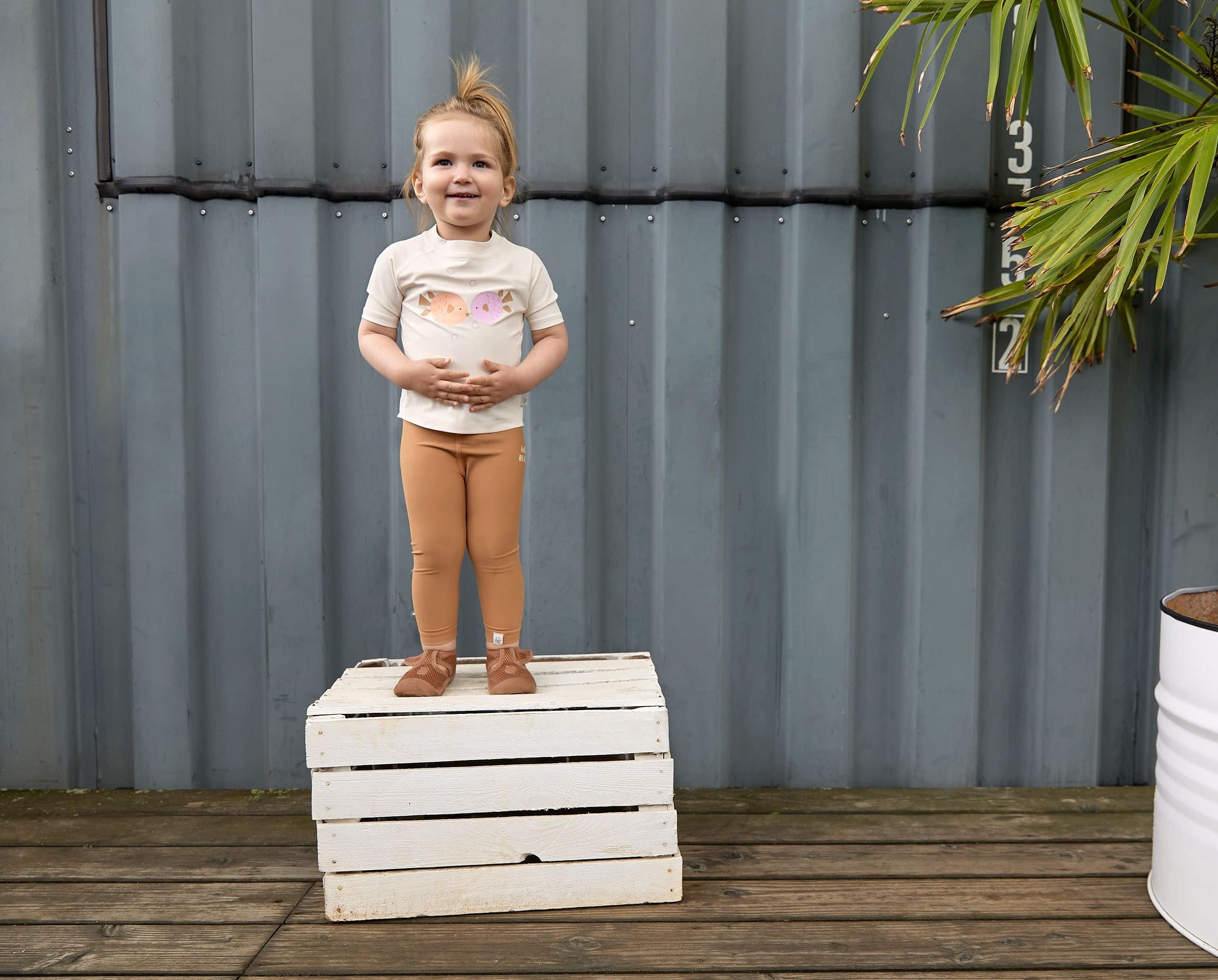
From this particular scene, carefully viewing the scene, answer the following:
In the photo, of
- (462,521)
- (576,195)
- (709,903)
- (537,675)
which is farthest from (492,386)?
(709,903)

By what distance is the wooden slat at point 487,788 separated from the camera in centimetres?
180

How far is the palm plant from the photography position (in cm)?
176

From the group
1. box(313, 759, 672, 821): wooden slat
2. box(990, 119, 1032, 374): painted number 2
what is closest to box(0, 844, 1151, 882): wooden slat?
box(313, 759, 672, 821): wooden slat

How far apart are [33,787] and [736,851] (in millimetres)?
1893

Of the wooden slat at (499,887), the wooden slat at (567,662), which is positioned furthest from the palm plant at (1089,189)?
the wooden slat at (499,887)

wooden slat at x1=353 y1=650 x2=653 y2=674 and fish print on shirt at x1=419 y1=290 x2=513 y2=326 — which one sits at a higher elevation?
fish print on shirt at x1=419 y1=290 x2=513 y2=326

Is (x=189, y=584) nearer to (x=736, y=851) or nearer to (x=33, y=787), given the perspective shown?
(x=33, y=787)

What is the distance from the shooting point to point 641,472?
8.11 ft

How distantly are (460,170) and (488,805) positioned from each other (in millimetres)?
1249

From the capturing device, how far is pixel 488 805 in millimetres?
1811

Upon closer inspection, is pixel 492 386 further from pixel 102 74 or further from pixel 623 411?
pixel 102 74

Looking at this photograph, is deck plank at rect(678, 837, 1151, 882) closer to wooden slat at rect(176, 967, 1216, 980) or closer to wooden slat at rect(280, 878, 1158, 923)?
wooden slat at rect(280, 878, 1158, 923)

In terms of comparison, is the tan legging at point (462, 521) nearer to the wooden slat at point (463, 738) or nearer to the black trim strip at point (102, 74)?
the wooden slat at point (463, 738)

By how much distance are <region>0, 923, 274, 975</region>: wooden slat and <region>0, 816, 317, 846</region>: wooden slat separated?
0.38 m
